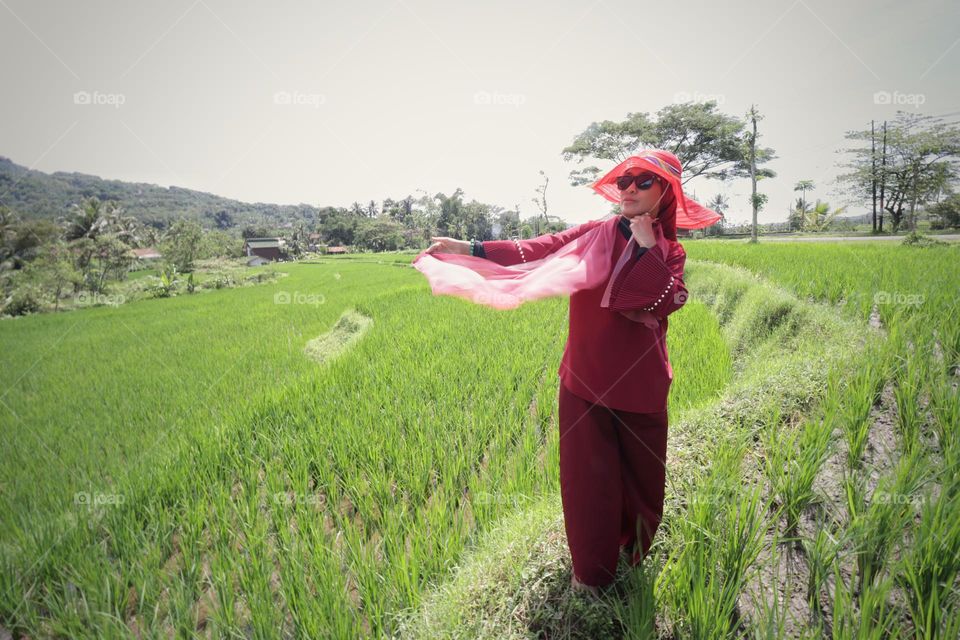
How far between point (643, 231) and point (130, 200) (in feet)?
424

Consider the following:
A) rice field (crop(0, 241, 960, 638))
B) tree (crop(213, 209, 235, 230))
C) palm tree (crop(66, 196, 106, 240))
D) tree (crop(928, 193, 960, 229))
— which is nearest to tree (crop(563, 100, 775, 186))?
tree (crop(928, 193, 960, 229))

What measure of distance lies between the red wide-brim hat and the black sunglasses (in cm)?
2

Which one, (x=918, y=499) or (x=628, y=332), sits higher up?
(x=628, y=332)

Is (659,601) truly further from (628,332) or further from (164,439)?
(164,439)

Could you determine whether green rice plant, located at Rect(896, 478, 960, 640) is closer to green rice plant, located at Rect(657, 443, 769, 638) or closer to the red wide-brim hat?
green rice plant, located at Rect(657, 443, 769, 638)

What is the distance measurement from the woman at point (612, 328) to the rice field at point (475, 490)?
0.67ft

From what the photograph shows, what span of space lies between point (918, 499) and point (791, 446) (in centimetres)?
38

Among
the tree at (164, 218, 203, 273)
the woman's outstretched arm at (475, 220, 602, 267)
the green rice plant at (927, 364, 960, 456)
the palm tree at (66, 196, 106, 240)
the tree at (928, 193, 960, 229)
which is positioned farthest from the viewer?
the palm tree at (66, 196, 106, 240)

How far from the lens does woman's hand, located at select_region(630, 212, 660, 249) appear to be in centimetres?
115

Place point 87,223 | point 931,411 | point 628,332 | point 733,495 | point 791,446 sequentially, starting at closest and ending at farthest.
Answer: point 628,332 < point 733,495 < point 791,446 < point 931,411 < point 87,223

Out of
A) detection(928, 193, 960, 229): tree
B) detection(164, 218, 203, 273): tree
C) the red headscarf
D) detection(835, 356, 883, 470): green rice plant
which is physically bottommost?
detection(835, 356, 883, 470): green rice plant

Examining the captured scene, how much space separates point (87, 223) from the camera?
27312mm

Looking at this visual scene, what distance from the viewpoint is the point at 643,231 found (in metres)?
1.16

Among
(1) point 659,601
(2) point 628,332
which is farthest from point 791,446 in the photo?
(2) point 628,332
